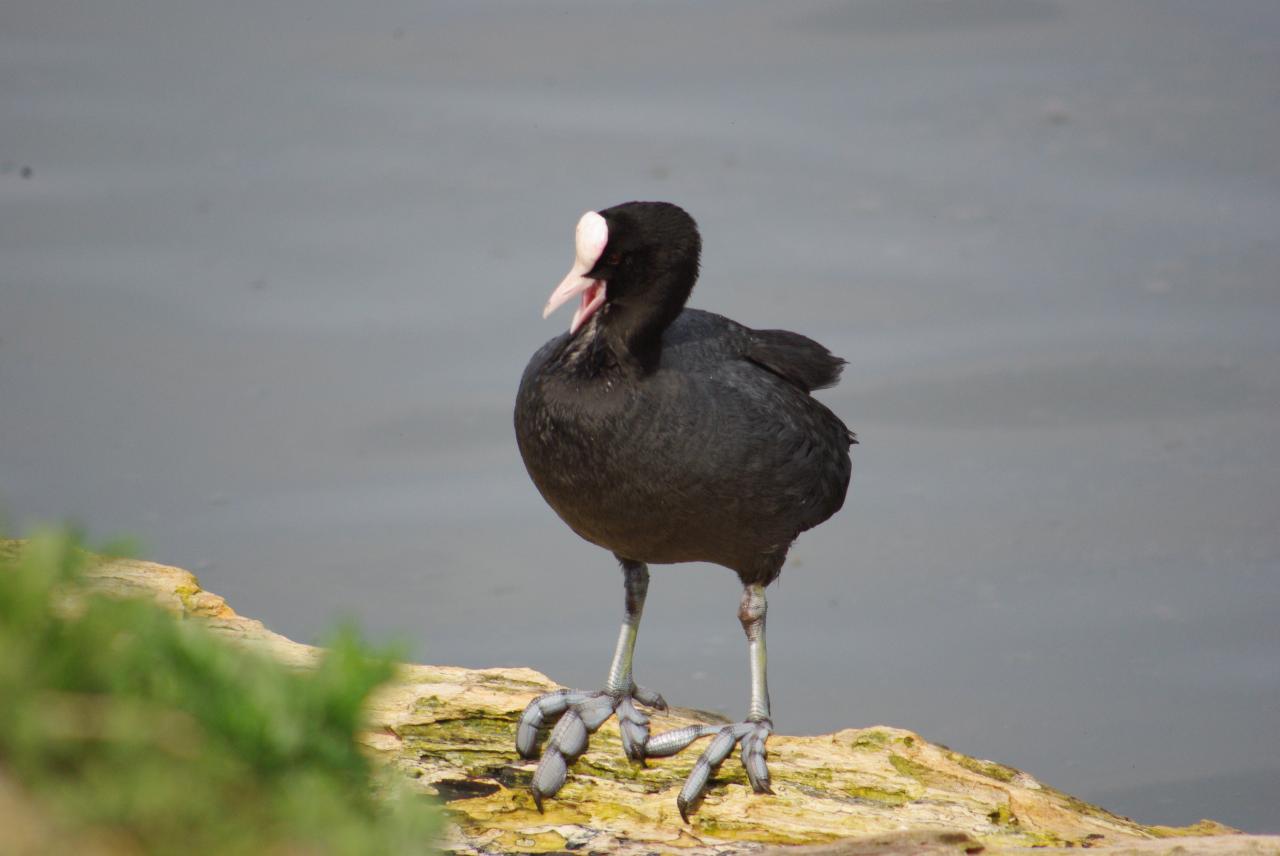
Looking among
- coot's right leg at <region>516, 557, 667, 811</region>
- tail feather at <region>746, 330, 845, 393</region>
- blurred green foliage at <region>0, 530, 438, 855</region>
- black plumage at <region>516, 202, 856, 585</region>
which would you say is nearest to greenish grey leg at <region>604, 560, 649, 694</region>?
coot's right leg at <region>516, 557, 667, 811</region>

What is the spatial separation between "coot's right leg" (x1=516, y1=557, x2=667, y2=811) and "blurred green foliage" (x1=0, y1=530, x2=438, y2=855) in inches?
83.5

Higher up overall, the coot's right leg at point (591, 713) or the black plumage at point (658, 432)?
the black plumage at point (658, 432)

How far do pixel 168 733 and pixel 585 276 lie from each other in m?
2.35

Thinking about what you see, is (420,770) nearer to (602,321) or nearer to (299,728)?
(602,321)

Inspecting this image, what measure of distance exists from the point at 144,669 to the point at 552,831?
2.02 metres

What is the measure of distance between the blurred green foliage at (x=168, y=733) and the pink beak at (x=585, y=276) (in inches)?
83.5

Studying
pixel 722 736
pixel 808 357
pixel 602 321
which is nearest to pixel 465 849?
pixel 722 736

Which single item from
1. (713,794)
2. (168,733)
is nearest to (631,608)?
(713,794)

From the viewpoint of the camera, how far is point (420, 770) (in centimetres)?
337

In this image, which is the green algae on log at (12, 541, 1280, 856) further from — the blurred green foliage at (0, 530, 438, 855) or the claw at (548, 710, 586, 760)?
the blurred green foliage at (0, 530, 438, 855)

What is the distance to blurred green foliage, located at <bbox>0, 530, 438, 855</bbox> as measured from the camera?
46.0 inches

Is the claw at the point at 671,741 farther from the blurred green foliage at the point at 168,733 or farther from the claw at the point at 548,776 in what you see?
the blurred green foliage at the point at 168,733

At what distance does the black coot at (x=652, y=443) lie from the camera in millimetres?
3473

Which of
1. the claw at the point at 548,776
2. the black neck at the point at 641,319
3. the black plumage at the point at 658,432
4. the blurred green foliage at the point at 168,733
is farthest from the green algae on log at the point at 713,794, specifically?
the blurred green foliage at the point at 168,733
